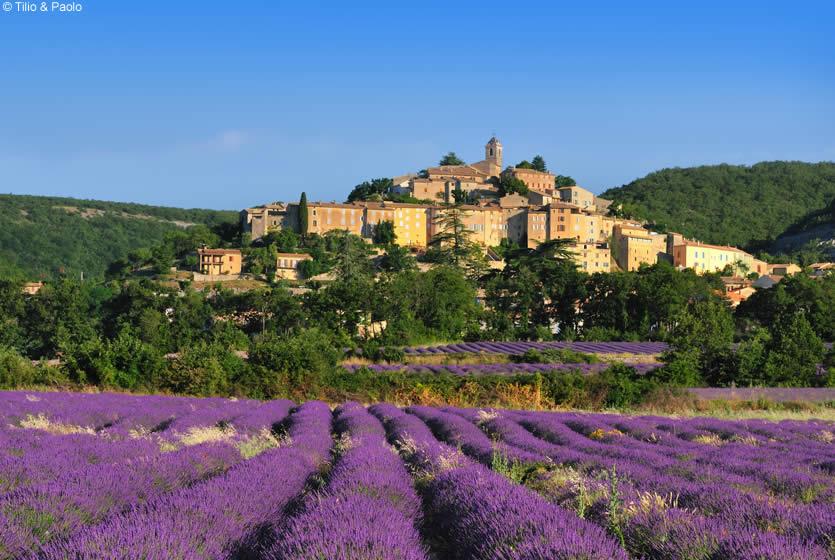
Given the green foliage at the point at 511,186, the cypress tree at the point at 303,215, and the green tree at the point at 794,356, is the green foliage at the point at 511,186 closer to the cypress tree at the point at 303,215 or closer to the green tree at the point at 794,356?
the cypress tree at the point at 303,215

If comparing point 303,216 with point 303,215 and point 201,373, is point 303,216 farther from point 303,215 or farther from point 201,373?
point 201,373

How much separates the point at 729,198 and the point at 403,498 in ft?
574

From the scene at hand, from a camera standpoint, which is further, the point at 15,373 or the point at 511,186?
the point at 511,186

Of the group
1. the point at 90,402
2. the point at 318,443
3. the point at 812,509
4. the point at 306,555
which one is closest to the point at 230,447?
the point at 318,443

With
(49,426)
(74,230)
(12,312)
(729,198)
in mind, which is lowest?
(12,312)

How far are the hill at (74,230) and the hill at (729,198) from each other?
82.6 metres

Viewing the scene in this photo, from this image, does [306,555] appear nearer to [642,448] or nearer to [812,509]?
[812,509]

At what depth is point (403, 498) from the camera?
5863 mm

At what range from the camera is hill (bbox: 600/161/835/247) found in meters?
142

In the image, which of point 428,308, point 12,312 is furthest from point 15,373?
point 12,312

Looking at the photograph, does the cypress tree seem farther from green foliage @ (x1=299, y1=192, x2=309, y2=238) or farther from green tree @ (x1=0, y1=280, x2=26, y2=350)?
green tree @ (x1=0, y1=280, x2=26, y2=350)

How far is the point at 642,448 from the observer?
1040cm

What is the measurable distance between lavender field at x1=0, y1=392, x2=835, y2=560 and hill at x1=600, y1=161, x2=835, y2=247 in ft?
384

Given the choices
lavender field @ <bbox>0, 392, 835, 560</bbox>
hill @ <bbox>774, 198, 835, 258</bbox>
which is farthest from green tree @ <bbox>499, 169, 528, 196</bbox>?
lavender field @ <bbox>0, 392, 835, 560</bbox>
